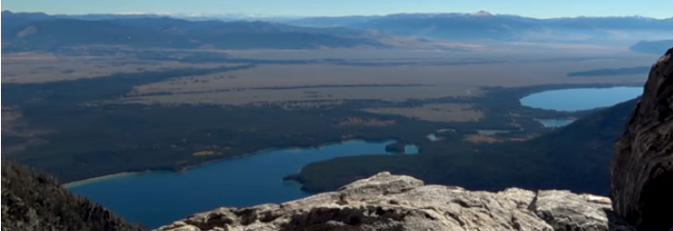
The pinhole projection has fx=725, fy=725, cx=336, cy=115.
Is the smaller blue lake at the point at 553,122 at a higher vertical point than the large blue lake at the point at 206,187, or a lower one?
lower

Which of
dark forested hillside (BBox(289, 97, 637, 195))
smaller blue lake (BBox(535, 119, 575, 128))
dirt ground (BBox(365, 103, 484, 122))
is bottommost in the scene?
smaller blue lake (BBox(535, 119, 575, 128))

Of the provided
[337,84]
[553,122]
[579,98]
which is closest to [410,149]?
[553,122]

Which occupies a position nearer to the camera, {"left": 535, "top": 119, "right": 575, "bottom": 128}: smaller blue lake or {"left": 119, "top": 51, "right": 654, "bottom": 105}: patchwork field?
{"left": 535, "top": 119, "right": 575, "bottom": 128}: smaller blue lake

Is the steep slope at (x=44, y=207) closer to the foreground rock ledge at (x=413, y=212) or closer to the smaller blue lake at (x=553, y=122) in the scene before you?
the foreground rock ledge at (x=413, y=212)

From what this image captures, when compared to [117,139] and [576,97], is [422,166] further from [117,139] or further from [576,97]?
[576,97]

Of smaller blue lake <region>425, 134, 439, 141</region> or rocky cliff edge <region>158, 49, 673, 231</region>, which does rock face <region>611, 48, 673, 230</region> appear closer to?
rocky cliff edge <region>158, 49, 673, 231</region>

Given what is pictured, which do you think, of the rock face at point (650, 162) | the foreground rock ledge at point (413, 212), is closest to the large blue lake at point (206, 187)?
the foreground rock ledge at point (413, 212)

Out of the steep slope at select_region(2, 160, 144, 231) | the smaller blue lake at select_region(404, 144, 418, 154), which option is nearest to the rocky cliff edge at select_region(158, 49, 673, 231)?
the steep slope at select_region(2, 160, 144, 231)
